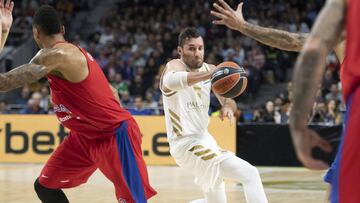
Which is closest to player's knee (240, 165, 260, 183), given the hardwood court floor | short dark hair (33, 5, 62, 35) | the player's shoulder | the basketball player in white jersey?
the basketball player in white jersey

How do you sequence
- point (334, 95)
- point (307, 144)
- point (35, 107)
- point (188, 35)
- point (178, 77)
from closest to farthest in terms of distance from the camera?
point (307, 144)
point (178, 77)
point (188, 35)
point (334, 95)
point (35, 107)

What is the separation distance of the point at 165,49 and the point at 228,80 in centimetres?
1377

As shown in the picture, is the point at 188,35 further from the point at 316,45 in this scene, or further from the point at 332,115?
the point at 332,115

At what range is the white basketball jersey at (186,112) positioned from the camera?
6.72m

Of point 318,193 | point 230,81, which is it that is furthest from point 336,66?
point 230,81

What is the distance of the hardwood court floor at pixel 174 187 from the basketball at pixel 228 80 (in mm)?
3402

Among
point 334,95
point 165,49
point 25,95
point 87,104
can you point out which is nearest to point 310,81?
point 87,104

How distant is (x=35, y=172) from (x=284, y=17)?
8.98m

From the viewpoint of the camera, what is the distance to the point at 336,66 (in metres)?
17.1

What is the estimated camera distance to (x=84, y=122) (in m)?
5.79

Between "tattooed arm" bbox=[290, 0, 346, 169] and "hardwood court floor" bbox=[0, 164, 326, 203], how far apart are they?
6.85 m

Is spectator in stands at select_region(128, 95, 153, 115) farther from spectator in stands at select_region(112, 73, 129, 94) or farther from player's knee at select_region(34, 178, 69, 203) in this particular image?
player's knee at select_region(34, 178, 69, 203)

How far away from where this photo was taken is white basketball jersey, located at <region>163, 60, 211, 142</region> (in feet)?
22.1

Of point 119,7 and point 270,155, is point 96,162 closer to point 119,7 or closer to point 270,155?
point 270,155
